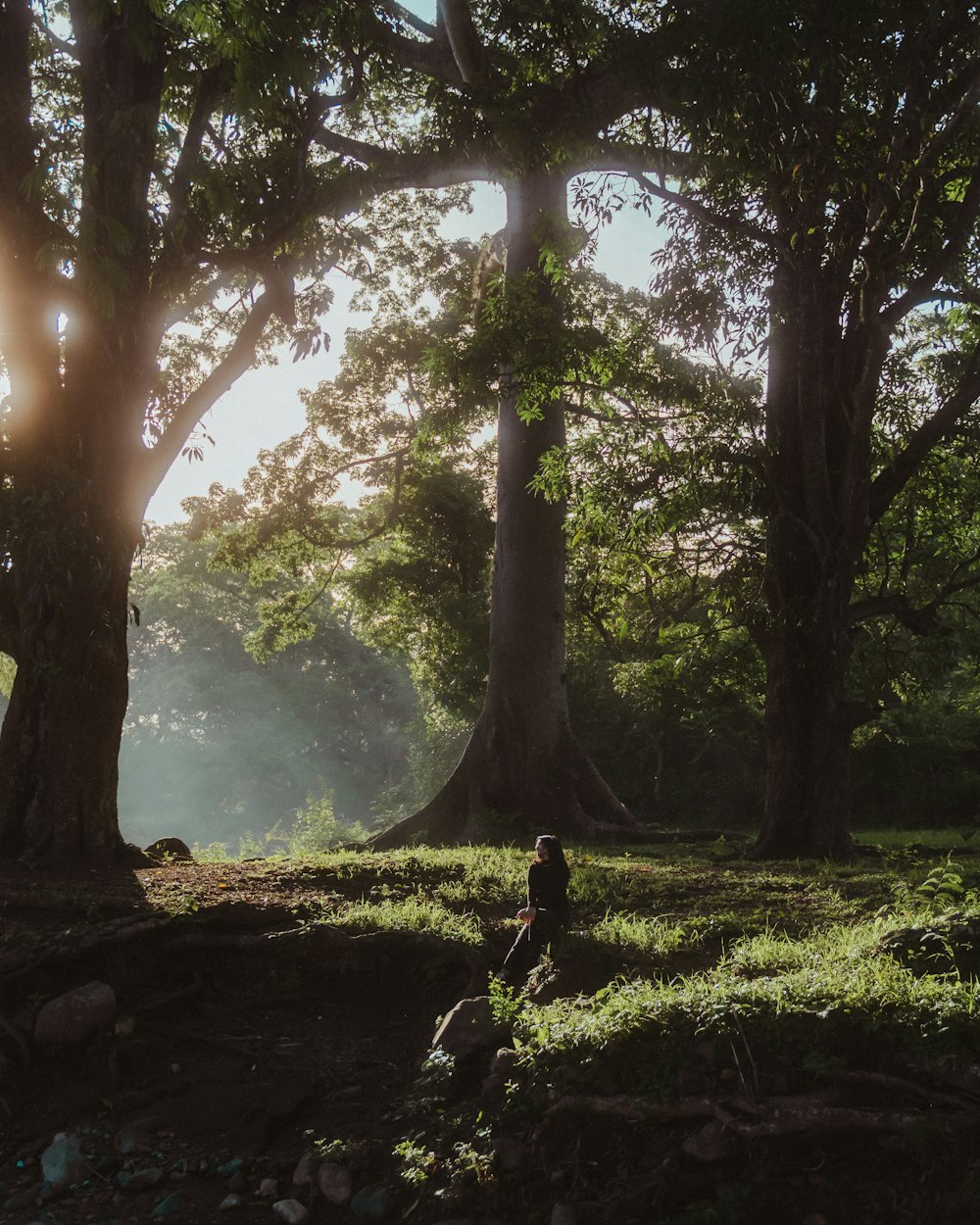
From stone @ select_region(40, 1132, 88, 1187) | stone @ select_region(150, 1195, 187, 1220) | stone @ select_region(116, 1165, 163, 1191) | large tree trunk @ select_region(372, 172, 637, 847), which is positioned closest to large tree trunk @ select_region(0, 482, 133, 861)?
stone @ select_region(40, 1132, 88, 1187)

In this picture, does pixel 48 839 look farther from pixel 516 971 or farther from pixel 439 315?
pixel 439 315

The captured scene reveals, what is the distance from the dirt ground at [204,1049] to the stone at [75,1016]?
0.19ft

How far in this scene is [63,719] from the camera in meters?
9.77

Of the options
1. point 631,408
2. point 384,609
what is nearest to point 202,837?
point 384,609

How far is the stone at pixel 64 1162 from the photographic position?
5035 mm

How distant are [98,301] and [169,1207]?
23.7ft

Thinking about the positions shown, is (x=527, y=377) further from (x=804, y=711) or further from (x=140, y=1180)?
(x=140, y=1180)

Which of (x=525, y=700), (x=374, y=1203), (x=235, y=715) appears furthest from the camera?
(x=235, y=715)

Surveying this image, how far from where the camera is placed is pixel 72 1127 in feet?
18.1

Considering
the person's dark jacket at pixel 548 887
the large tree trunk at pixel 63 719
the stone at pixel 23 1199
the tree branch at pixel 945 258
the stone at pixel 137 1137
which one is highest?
the tree branch at pixel 945 258

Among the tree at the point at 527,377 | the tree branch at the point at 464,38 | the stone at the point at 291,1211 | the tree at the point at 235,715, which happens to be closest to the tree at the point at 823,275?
the tree at the point at 527,377

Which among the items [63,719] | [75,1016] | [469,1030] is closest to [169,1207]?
[469,1030]

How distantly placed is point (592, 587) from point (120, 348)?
7996 millimetres

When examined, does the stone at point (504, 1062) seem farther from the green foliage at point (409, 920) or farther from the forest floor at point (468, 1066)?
the green foliage at point (409, 920)
